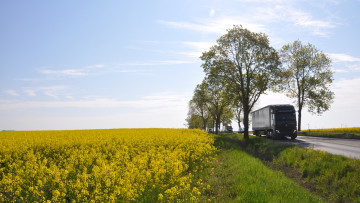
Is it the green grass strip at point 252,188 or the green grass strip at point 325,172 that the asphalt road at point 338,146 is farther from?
the green grass strip at point 252,188

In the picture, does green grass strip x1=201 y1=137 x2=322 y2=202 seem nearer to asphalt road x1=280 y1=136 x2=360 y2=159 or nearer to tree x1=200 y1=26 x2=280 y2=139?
asphalt road x1=280 y1=136 x2=360 y2=159

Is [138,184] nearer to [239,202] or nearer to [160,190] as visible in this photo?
[160,190]

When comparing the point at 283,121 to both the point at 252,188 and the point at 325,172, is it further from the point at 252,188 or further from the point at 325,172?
the point at 252,188

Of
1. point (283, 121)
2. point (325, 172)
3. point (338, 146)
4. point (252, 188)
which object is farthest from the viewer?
point (283, 121)

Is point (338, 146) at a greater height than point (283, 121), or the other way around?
point (283, 121)

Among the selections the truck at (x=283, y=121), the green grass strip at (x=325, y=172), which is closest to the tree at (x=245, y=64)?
the truck at (x=283, y=121)

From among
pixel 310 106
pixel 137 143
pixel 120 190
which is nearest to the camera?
pixel 120 190

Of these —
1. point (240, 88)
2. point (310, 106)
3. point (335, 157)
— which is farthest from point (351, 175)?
point (310, 106)

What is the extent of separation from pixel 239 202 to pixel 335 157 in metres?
7.61

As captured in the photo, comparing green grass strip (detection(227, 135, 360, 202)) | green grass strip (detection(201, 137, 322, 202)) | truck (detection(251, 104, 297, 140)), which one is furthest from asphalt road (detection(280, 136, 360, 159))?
A: green grass strip (detection(201, 137, 322, 202))

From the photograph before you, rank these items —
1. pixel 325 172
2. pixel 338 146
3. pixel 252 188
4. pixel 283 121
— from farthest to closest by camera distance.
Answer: pixel 283 121 → pixel 338 146 → pixel 325 172 → pixel 252 188

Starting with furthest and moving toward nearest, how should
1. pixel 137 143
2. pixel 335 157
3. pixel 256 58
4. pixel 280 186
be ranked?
pixel 256 58 < pixel 137 143 < pixel 335 157 < pixel 280 186

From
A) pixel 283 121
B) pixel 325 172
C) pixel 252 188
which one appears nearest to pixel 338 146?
pixel 283 121

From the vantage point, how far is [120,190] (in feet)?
24.6
